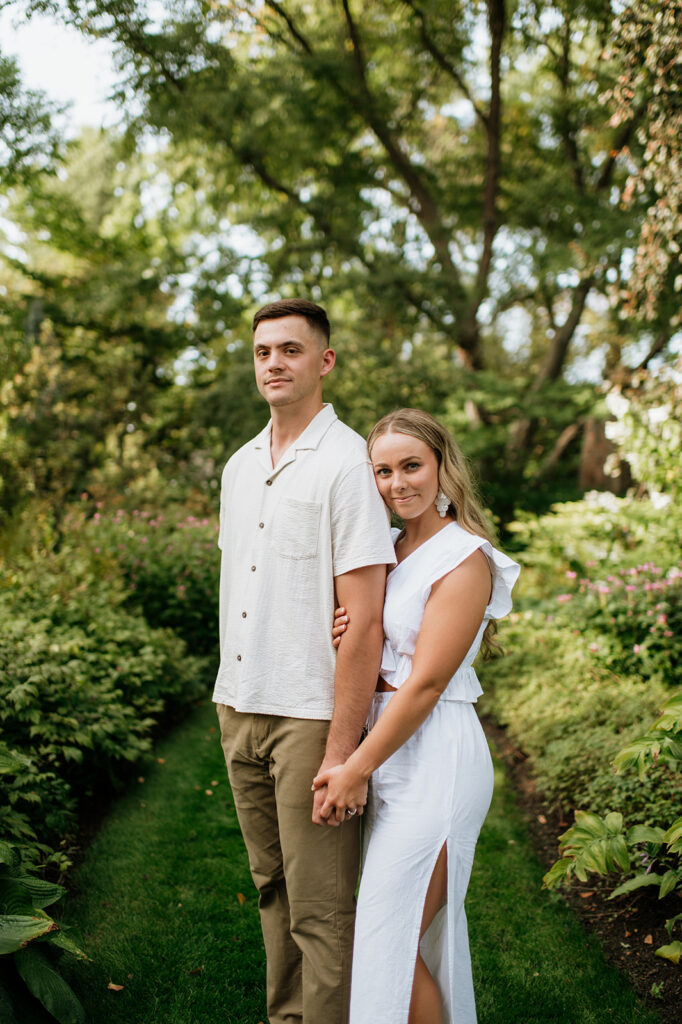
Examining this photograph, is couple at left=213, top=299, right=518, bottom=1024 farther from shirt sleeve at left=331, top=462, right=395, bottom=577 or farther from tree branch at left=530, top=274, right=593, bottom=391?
tree branch at left=530, top=274, right=593, bottom=391

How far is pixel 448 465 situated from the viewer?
6.63 feet

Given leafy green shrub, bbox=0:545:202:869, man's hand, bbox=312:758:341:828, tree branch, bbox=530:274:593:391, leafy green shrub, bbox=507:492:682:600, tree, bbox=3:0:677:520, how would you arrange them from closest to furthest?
man's hand, bbox=312:758:341:828, leafy green shrub, bbox=0:545:202:869, leafy green shrub, bbox=507:492:682:600, tree, bbox=3:0:677:520, tree branch, bbox=530:274:593:391

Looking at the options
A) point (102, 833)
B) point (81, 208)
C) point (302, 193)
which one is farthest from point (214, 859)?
point (81, 208)

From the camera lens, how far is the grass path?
246cm

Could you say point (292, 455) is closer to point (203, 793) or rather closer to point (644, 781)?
point (644, 781)

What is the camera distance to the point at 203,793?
4.14m

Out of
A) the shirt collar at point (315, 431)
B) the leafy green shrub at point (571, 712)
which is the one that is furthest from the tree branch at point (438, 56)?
the shirt collar at point (315, 431)

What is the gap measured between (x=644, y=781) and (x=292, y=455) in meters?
2.24

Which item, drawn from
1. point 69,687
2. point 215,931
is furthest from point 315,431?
point 69,687

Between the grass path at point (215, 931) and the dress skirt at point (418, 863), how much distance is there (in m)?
0.96

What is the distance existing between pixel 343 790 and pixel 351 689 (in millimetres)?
243

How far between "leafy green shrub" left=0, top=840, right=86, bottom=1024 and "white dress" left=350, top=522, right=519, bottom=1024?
2.97ft

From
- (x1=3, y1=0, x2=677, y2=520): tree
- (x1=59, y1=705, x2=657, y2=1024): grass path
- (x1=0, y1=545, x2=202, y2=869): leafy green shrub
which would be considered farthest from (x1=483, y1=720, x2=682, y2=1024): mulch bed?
(x1=3, y1=0, x2=677, y2=520): tree

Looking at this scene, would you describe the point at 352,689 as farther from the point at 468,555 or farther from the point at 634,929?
the point at 634,929
